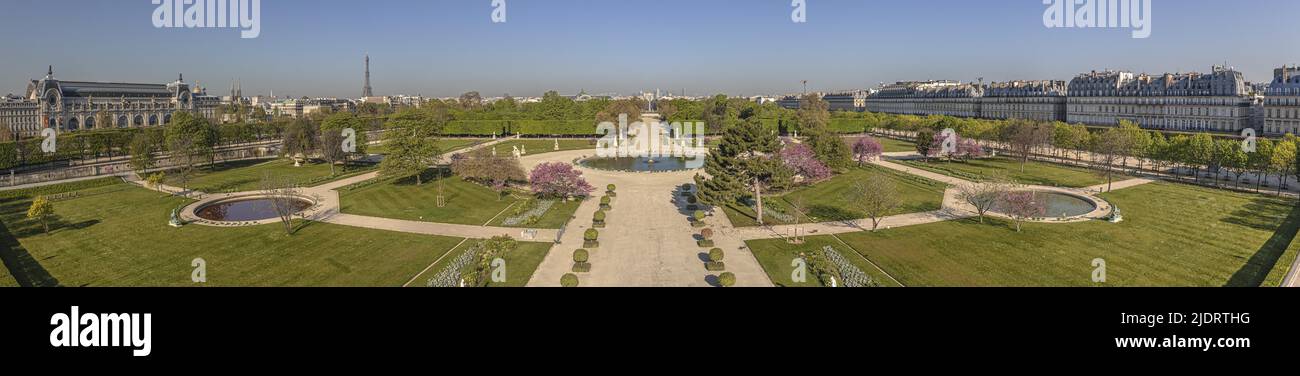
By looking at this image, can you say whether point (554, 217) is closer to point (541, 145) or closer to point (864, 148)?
point (864, 148)

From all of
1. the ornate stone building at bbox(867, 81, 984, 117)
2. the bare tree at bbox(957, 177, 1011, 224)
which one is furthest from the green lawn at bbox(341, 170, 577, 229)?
the ornate stone building at bbox(867, 81, 984, 117)

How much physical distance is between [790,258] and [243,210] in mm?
40258

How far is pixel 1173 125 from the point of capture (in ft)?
304

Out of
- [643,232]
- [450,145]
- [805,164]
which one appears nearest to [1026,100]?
[805,164]

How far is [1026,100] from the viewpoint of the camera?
12688 cm

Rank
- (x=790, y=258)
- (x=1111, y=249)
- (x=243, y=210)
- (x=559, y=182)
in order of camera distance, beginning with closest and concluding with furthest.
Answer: (x=790, y=258), (x=1111, y=249), (x=243, y=210), (x=559, y=182)

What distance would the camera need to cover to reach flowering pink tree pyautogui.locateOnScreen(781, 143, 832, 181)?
188 ft

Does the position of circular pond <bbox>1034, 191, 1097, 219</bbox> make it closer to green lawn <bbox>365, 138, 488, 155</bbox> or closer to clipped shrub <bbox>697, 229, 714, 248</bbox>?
clipped shrub <bbox>697, 229, 714, 248</bbox>
